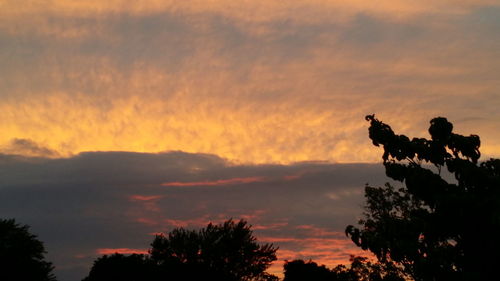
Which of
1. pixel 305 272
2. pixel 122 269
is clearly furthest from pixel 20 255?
pixel 305 272

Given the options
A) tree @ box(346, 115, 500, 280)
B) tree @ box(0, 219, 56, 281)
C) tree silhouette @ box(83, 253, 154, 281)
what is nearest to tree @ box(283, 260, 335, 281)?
tree silhouette @ box(83, 253, 154, 281)

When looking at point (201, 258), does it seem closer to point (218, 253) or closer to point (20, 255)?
point (218, 253)

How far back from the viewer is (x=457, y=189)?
2005 centimetres

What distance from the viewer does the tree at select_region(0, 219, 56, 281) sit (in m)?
53.1

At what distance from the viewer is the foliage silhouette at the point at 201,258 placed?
262 feet

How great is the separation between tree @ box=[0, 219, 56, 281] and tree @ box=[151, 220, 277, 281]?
25661 mm

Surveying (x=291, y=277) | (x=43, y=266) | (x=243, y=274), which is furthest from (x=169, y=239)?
(x=43, y=266)

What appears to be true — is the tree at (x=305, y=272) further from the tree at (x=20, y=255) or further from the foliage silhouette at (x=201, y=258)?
the tree at (x=20, y=255)

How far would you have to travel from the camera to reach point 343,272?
232 ft

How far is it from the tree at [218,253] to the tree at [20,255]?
25.7 m

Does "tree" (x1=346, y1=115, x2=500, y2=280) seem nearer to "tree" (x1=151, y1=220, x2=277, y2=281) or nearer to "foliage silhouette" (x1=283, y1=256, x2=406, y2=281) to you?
"foliage silhouette" (x1=283, y1=256, x2=406, y2=281)

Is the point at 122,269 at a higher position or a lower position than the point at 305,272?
higher

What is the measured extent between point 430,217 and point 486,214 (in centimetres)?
239

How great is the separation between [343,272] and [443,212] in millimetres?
53655
